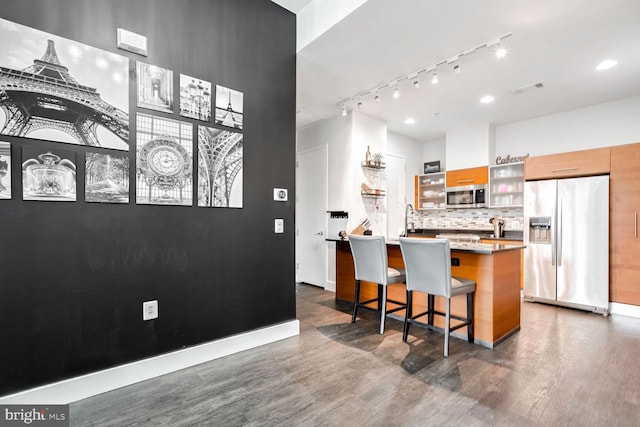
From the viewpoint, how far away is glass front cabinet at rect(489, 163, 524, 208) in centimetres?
512

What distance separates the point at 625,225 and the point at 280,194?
4.19 metres

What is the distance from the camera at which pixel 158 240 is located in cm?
223

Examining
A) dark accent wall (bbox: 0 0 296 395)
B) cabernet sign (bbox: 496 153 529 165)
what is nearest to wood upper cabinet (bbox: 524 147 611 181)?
cabernet sign (bbox: 496 153 529 165)

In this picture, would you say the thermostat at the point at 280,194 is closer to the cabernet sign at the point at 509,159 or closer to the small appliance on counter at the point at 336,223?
the small appliance on counter at the point at 336,223

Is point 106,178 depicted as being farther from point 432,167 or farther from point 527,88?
point 432,167

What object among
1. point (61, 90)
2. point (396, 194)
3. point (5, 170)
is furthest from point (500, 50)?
point (5, 170)

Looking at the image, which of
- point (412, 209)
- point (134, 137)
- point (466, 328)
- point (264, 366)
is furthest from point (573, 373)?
point (412, 209)

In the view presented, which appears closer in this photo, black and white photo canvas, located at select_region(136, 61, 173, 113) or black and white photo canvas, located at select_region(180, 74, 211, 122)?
black and white photo canvas, located at select_region(136, 61, 173, 113)

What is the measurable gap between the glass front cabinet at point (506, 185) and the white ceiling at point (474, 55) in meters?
0.90

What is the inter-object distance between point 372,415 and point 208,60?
2.80m

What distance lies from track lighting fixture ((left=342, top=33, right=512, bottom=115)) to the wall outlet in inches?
135

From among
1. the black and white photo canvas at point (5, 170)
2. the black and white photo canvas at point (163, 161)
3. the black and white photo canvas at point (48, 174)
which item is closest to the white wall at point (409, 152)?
the black and white photo canvas at point (163, 161)

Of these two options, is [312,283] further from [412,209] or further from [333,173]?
[412,209]

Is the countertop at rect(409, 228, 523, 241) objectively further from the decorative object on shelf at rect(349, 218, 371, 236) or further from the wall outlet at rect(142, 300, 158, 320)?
the wall outlet at rect(142, 300, 158, 320)
